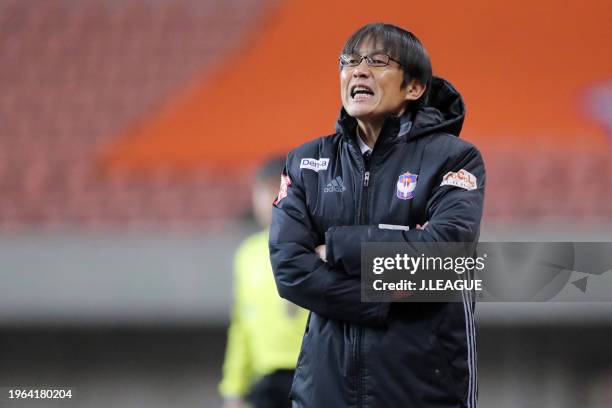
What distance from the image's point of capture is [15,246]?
624cm

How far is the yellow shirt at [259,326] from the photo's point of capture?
3.28 m

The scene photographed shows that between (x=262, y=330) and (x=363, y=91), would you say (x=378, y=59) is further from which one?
(x=262, y=330)

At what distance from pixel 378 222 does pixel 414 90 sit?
1.10 feet

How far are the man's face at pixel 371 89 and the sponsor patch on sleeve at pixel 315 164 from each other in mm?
125

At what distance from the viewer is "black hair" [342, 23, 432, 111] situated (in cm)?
212

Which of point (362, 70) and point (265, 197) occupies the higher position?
point (362, 70)

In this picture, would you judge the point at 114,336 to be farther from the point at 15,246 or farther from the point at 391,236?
the point at 391,236

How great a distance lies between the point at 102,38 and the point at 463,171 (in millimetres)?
9596

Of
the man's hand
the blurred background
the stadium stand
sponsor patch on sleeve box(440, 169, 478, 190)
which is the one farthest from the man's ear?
the stadium stand

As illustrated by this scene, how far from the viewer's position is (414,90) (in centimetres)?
216

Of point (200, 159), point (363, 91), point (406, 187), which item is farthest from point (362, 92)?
point (200, 159)

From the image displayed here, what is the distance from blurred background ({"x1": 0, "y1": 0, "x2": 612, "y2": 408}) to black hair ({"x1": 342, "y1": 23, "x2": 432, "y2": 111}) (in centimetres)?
307

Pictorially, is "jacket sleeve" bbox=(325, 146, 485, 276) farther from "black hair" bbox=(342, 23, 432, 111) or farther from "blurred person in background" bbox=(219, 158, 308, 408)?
"blurred person in background" bbox=(219, 158, 308, 408)

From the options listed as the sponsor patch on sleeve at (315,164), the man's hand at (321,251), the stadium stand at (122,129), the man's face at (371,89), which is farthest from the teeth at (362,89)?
the stadium stand at (122,129)
